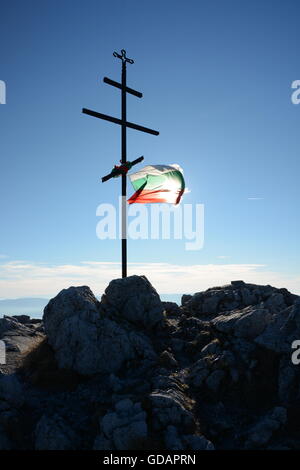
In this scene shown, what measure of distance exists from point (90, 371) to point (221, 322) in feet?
25.5

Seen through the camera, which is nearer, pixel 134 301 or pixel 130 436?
pixel 130 436

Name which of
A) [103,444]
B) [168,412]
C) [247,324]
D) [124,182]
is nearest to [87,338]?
[103,444]

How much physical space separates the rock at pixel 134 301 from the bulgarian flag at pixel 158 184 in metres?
5.52

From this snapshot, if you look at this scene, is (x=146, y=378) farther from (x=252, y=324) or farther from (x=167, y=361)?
(x=252, y=324)

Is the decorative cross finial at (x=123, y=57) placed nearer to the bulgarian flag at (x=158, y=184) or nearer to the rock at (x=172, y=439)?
the bulgarian flag at (x=158, y=184)

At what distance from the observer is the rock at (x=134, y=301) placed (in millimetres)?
19750

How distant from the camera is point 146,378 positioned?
607 inches

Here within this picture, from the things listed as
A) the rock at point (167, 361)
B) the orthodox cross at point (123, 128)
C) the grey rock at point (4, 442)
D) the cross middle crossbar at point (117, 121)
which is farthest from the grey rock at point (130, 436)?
the cross middle crossbar at point (117, 121)

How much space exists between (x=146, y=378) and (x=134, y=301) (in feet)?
17.6

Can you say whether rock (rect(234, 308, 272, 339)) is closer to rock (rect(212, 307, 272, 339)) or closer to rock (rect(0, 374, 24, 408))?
rock (rect(212, 307, 272, 339))

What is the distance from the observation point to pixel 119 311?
1984cm

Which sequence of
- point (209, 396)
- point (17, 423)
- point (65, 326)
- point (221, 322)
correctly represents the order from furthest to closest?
1. point (221, 322)
2. point (65, 326)
3. point (209, 396)
4. point (17, 423)
